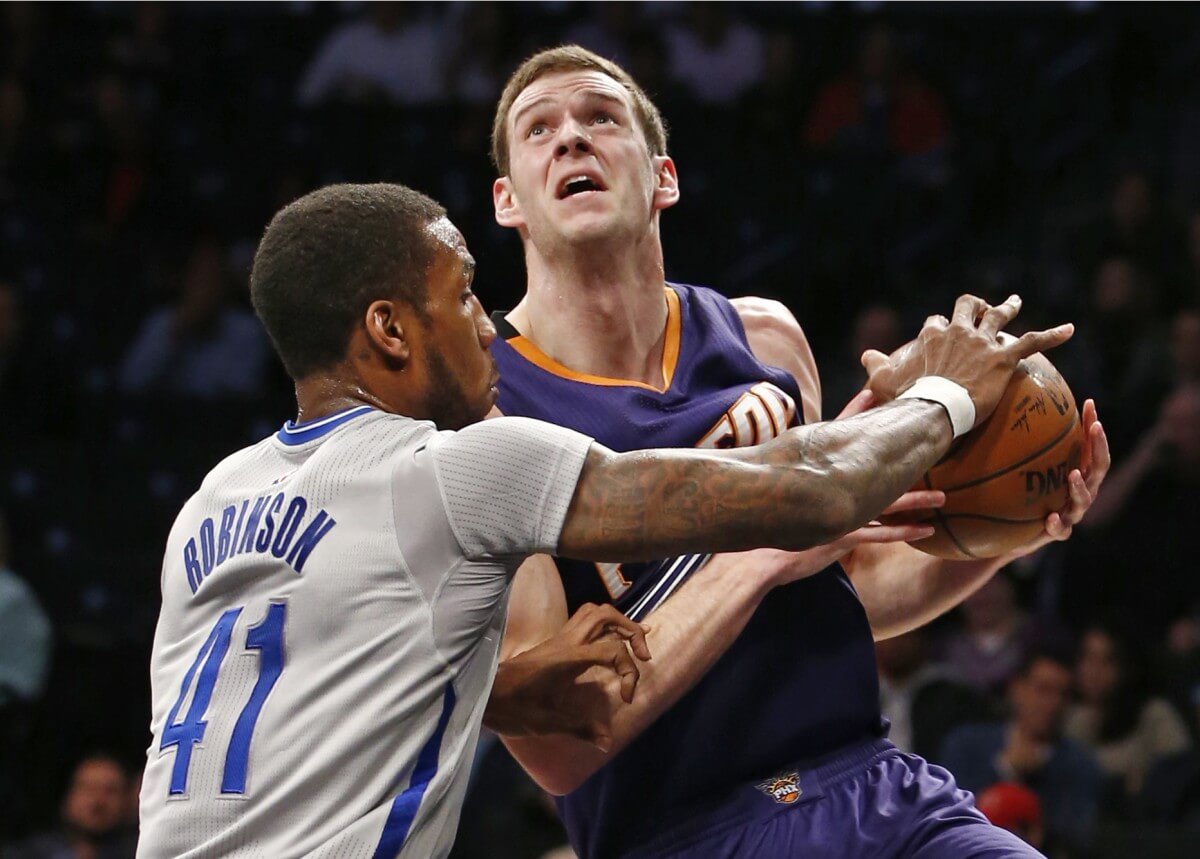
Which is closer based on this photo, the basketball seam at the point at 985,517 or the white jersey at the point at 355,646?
the white jersey at the point at 355,646

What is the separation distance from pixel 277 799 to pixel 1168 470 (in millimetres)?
6371

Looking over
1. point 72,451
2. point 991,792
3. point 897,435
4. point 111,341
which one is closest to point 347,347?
point 897,435

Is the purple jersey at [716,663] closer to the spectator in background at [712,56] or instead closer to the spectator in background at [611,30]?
the spectator in background at [611,30]

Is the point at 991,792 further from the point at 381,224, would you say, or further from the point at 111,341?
the point at 111,341

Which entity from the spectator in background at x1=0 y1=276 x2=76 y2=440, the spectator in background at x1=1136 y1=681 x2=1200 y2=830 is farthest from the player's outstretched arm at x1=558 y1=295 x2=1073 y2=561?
the spectator in background at x1=0 y1=276 x2=76 y2=440

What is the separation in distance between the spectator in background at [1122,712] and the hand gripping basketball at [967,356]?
4.15 m

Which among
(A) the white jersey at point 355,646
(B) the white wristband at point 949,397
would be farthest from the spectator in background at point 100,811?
(B) the white wristband at point 949,397

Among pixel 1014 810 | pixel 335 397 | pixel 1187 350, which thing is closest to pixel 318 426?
pixel 335 397

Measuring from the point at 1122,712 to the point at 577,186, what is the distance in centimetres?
451

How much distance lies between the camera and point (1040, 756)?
281 inches

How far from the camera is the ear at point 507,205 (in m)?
4.23

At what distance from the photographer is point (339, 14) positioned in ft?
37.9

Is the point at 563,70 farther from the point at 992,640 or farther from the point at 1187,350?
the point at 1187,350

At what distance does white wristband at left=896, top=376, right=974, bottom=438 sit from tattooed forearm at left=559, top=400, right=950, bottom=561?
38 centimetres
